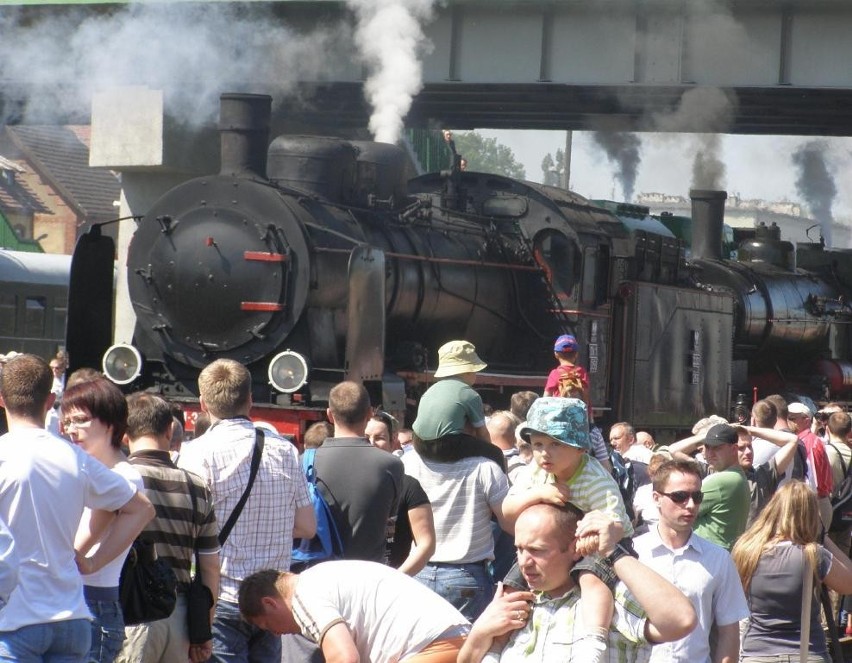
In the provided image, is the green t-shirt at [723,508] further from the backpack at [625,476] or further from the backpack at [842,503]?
the backpack at [842,503]

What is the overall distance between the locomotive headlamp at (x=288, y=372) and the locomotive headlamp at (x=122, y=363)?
1.61 meters

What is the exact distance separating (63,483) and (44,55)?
52.0ft

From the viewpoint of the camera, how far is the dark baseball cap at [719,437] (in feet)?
23.1

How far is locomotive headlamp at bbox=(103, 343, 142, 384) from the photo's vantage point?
13078 millimetres

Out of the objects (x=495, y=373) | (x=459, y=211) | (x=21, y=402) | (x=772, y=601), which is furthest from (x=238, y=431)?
(x=459, y=211)

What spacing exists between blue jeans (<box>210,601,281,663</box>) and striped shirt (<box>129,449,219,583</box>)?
0.44 m

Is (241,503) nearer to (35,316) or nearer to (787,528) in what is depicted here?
(787,528)

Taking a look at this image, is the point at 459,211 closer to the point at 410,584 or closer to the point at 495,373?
the point at 495,373

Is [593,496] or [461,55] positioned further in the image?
[461,55]

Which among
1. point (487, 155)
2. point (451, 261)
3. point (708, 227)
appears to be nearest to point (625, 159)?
point (708, 227)

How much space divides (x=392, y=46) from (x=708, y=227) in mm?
6743

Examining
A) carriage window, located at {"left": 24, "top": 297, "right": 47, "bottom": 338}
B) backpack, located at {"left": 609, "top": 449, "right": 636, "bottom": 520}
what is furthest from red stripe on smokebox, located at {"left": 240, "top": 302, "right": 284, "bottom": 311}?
carriage window, located at {"left": 24, "top": 297, "right": 47, "bottom": 338}

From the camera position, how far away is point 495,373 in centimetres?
1377

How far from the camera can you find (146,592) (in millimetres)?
5082
